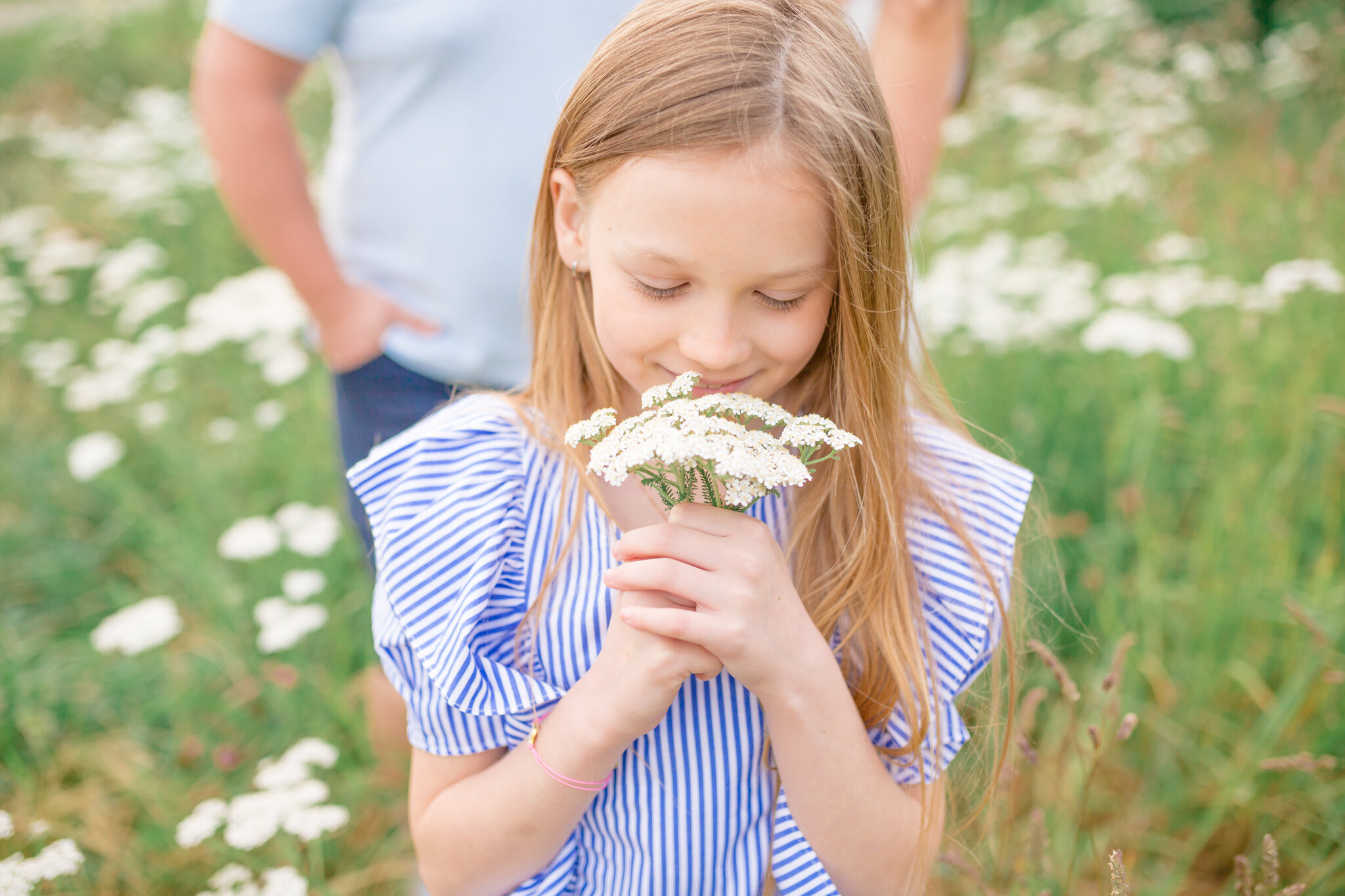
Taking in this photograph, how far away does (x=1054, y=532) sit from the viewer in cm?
249

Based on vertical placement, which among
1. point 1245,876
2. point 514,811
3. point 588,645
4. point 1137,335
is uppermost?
point 1137,335

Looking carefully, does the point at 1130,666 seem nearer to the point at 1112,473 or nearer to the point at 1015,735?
the point at 1112,473

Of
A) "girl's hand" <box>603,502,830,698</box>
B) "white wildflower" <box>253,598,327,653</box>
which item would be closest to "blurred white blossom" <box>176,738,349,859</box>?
"white wildflower" <box>253,598,327,653</box>

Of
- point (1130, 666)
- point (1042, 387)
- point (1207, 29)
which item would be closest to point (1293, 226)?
point (1042, 387)

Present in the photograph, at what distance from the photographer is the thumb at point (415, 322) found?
1968 mm

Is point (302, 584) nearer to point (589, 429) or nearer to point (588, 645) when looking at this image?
point (588, 645)

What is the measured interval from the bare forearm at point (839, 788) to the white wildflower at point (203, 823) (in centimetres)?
97

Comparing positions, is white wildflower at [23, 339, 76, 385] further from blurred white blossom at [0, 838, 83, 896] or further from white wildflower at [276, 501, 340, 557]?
blurred white blossom at [0, 838, 83, 896]

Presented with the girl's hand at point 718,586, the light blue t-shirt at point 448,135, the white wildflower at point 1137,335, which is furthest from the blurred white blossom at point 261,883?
the white wildflower at point 1137,335

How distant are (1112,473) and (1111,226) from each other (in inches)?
67.7

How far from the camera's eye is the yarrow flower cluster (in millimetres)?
862

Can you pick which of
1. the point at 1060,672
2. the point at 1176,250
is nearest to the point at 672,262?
the point at 1060,672

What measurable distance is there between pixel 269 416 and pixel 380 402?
44.2 inches

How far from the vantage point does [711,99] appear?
1015 mm
